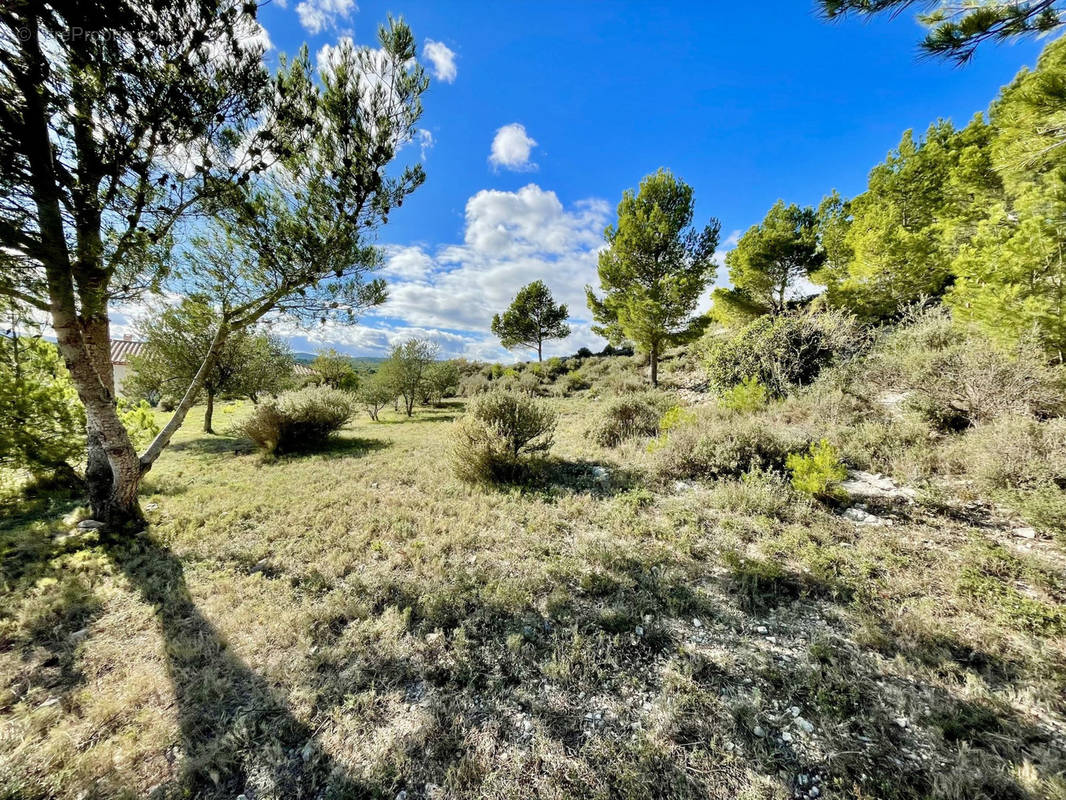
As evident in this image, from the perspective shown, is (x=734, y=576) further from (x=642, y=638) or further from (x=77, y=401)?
(x=77, y=401)

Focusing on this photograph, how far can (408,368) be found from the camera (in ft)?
61.2

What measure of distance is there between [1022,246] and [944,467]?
13.8 ft

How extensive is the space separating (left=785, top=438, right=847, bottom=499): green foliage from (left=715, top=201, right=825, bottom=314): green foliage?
1554 cm

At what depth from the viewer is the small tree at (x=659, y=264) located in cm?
1451

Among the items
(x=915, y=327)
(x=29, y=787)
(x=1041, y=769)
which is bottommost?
(x=29, y=787)

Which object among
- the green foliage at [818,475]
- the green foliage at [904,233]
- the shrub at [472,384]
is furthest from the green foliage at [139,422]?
the green foliage at [904,233]

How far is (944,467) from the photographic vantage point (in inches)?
177

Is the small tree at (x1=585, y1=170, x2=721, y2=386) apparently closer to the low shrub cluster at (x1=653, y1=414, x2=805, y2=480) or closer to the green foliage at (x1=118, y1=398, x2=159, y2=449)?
the low shrub cluster at (x1=653, y1=414, x2=805, y2=480)

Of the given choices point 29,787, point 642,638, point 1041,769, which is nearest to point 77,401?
point 29,787

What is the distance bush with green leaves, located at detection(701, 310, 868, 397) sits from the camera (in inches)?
345

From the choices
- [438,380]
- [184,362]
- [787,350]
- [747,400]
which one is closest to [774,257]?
[787,350]

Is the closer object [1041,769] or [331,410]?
[1041,769]

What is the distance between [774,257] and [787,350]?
11416mm

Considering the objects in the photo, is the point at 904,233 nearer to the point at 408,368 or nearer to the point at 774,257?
the point at 774,257
